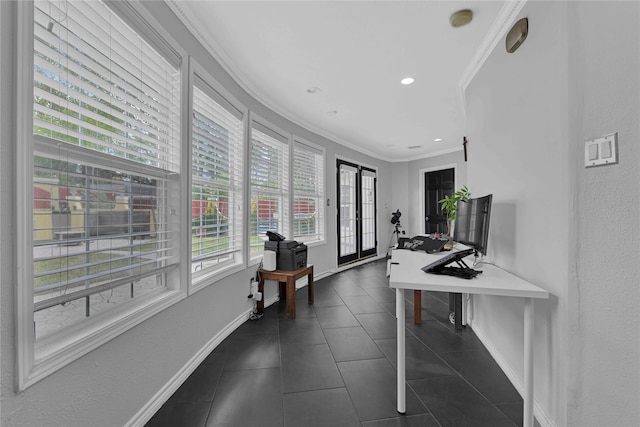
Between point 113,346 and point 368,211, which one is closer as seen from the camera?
point 113,346

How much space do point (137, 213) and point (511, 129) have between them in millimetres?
2500

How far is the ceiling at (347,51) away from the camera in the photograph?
1821mm

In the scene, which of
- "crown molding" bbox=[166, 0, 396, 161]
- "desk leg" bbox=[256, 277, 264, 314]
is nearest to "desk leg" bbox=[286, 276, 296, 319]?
"desk leg" bbox=[256, 277, 264, 314]

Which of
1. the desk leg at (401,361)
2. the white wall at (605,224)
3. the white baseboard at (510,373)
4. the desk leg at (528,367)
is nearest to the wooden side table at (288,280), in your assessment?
the desk leg at (401,361)

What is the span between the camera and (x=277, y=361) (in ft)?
6.66

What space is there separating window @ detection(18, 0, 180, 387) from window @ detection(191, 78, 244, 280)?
0.38m

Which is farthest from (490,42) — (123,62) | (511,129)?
(123,62)

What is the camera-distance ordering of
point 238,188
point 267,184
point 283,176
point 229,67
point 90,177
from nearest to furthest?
point 90,177
point 229,67
point 238,188
point 267,184
point 283,176

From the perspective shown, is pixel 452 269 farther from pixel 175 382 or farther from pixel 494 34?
pixel 175 382

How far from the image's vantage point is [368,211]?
20.4 feet

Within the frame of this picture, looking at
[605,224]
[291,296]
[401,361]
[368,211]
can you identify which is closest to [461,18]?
[605,224]

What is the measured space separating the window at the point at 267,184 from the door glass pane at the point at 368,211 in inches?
108

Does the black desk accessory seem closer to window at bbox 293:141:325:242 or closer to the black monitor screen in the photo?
the black monitor screen

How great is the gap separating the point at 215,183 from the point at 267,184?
105cm
